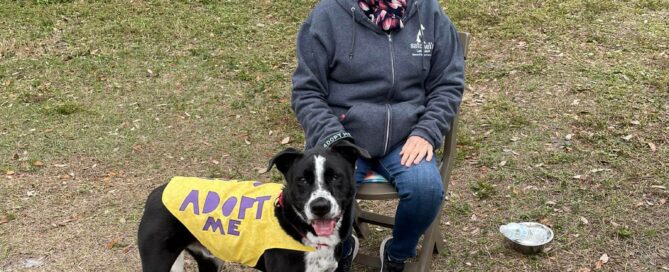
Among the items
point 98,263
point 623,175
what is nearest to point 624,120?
point 623,175

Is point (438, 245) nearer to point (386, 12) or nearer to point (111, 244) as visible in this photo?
point (386, 12)

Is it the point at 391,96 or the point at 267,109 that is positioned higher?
the point at 391,96

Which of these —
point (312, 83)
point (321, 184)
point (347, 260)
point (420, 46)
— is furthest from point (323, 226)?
point (420, 46)

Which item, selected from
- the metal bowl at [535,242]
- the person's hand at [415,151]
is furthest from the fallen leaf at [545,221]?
the person's hand at [415,151]

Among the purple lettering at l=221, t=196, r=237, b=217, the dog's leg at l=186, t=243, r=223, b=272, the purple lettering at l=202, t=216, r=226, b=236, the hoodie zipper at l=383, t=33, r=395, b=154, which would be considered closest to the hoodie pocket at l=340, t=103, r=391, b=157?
the hoodie zipper at l=383, t=33, r=395, b=154

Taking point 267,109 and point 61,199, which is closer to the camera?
point 61,199

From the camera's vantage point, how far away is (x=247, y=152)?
5711mm

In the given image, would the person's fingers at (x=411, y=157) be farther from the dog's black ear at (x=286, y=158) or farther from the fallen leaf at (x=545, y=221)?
the fallen leaf at (x=545, y=221)

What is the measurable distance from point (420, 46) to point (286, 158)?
1.02 m

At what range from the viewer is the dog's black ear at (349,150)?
3.08 m

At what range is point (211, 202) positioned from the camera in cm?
319

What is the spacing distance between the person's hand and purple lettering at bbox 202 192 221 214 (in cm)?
97

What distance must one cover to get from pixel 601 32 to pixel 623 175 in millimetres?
3411

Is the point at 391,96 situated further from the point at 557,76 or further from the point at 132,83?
the point at 132,83
